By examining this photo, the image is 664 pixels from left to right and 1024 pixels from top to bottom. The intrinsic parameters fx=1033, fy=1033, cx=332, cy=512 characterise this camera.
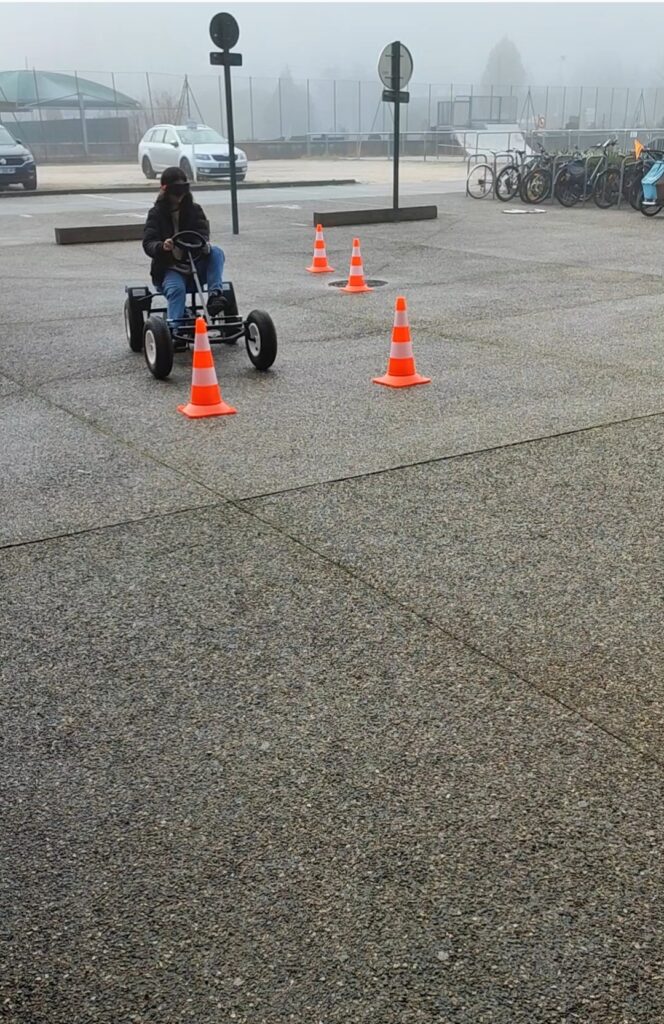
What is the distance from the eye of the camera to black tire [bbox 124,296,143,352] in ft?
27.1

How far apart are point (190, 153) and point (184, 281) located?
963 inches

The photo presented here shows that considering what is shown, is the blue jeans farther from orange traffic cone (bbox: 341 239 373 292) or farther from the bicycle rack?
the bicycle rack

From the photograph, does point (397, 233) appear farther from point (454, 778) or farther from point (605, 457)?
point (454, 778)

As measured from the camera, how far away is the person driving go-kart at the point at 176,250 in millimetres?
7898

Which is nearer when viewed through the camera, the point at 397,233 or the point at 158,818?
the point at 158,818

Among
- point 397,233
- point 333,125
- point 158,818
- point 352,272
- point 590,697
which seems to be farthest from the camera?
point 333,125

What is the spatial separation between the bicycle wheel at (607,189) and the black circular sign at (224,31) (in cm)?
876

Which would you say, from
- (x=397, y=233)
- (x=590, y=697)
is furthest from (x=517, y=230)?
(x=590, y=697)

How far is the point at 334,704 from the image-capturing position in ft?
11.0

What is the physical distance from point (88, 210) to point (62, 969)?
21.4m

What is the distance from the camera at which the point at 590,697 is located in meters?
3.36

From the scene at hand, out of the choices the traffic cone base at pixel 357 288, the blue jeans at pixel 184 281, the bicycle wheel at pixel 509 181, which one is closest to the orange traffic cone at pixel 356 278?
the traffic cone base at pixel 357 288

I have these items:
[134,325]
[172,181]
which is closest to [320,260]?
[134,325]

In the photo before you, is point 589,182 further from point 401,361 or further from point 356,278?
point 401,361
